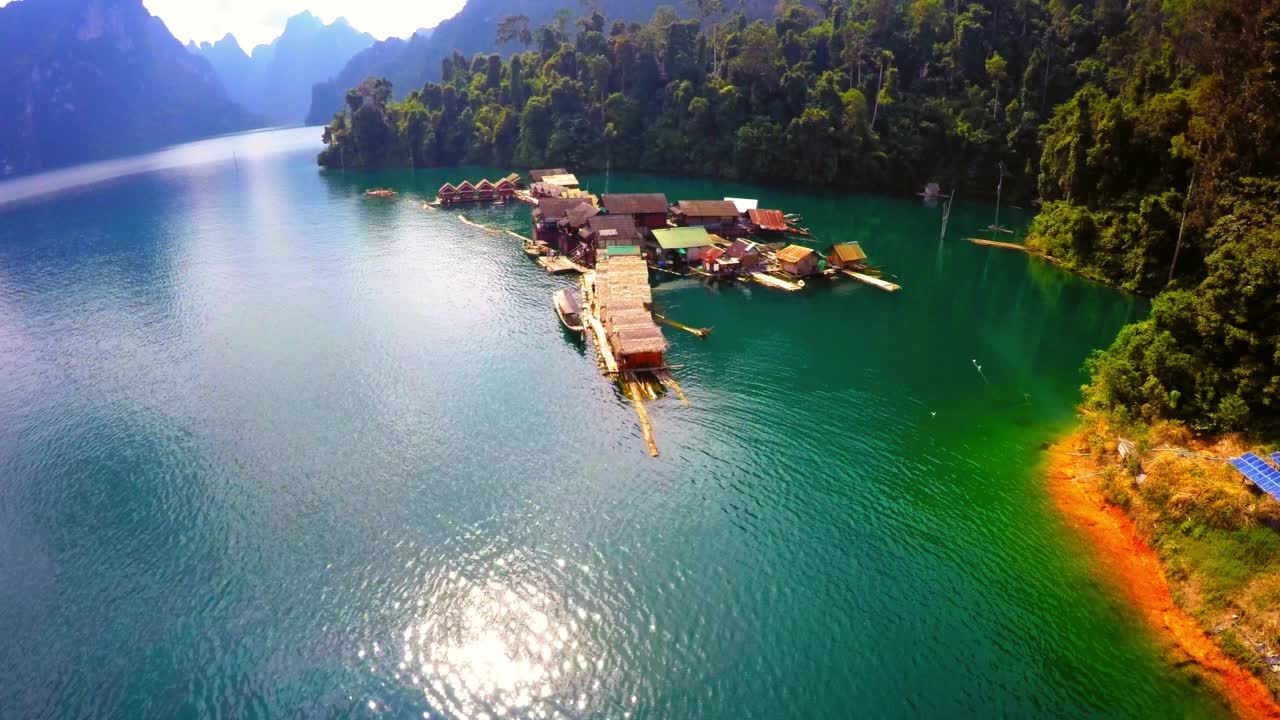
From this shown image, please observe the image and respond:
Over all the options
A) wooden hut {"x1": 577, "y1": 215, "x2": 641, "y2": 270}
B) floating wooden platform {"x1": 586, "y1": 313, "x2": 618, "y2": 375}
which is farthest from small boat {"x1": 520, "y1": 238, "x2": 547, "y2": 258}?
floating wooden platform {"x1": 586, "y1": 313, "x2": 618, "y2": 375}

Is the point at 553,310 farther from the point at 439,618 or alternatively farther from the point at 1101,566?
the point at 1101,566

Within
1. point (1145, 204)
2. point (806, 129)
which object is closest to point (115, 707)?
point (1145, 204)

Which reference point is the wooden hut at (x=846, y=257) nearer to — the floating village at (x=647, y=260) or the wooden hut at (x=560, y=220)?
the floating village at (x=647, y=260)

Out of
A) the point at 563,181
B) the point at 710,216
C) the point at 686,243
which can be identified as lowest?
the point at 686,243

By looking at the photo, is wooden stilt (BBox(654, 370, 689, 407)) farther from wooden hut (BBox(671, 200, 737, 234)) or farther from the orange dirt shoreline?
wooden hut (BBox(671, 200, 737, 234))

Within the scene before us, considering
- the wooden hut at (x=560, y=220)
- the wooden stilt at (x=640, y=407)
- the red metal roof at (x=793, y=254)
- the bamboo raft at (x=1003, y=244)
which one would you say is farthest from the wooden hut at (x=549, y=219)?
the bamboo raft at (x=1003, y=244)

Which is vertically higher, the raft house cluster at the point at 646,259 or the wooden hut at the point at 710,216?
the wooden hut at the point at 710,216

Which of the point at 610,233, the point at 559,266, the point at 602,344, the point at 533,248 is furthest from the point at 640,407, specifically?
the point at 533,248

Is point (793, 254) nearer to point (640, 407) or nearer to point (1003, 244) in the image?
point (1003, 244)
